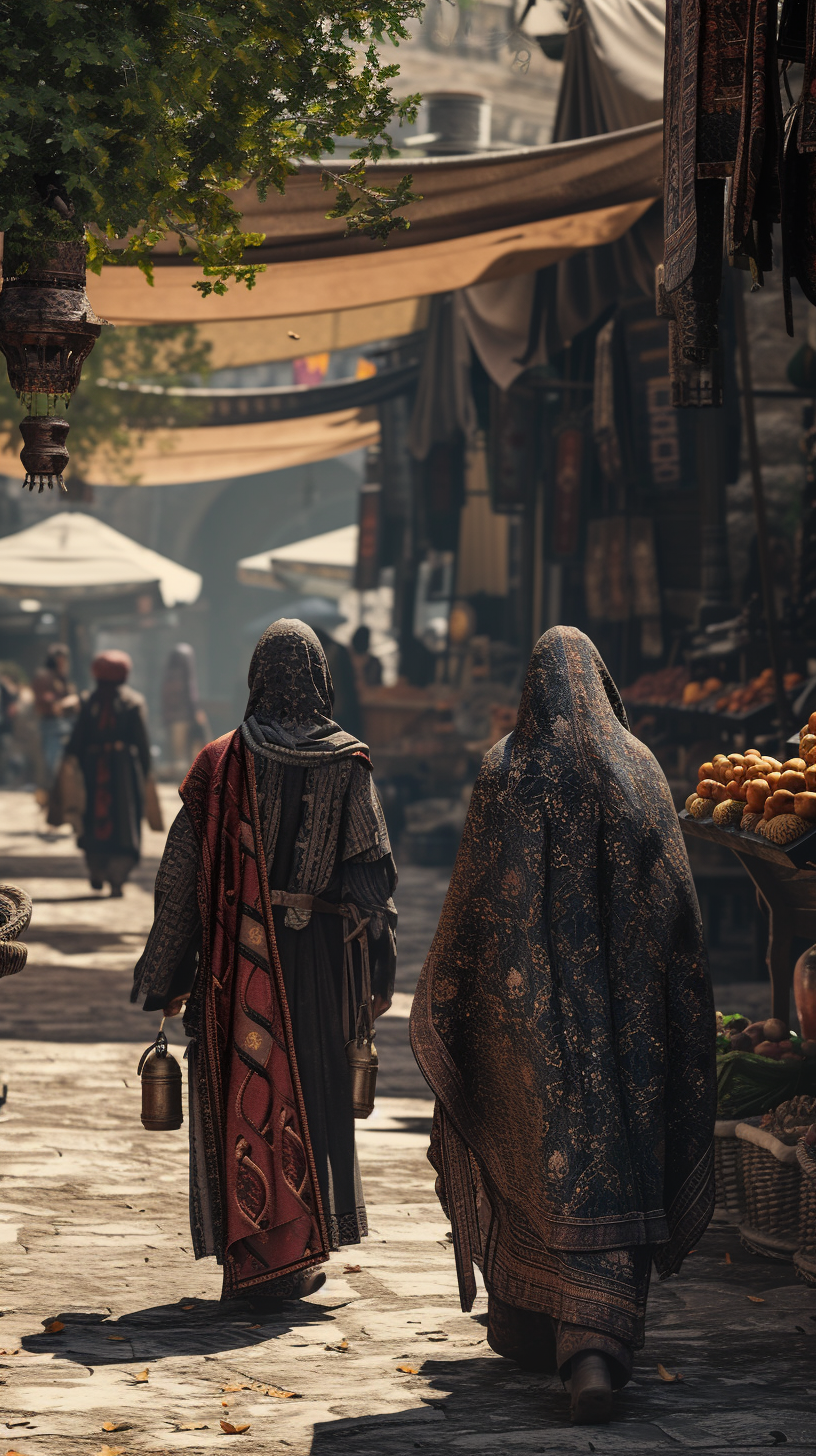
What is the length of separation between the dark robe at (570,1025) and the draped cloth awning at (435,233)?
4.29 meters

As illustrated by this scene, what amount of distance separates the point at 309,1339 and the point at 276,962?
98 centimetres

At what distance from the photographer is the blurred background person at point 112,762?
45.3ft

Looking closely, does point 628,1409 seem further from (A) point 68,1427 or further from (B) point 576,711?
(B) point 576,711

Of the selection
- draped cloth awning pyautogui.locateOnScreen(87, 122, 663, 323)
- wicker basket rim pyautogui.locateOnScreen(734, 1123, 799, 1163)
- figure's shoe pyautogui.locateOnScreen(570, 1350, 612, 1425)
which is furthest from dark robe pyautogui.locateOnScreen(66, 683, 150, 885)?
figure's shoe pyautogui.locateOnScreen(570, 1350, 612, 1425)

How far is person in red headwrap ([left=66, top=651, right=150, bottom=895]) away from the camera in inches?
544

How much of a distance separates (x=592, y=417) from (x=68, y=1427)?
10461 millimetres

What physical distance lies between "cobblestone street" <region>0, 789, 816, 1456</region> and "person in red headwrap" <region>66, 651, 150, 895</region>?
20.8ft

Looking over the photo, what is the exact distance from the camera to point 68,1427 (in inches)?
161

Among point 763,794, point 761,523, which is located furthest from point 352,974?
point 761,523

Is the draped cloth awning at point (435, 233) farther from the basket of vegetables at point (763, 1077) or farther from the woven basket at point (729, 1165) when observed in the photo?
the woven basket at point (729, 1165)

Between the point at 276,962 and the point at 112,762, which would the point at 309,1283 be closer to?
the point at 276,962

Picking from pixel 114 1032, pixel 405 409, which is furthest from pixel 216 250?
pixel 405 409

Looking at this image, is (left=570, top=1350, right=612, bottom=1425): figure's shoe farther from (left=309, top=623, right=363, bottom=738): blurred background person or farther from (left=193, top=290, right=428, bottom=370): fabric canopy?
(left=309, top=623, right=363, bottom=738): blurred background person

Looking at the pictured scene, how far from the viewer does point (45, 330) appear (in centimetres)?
539
